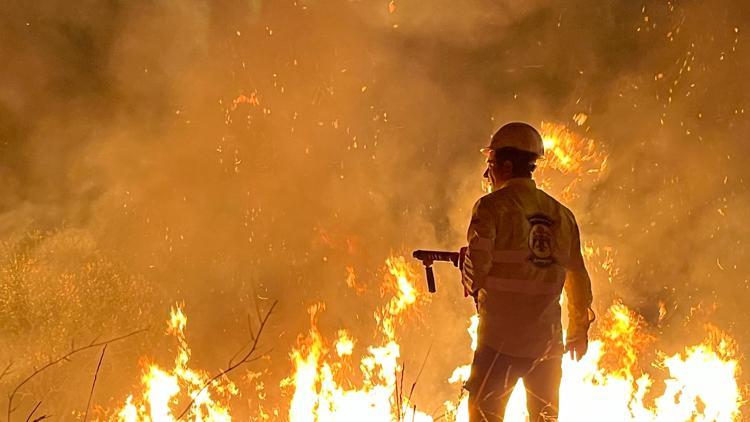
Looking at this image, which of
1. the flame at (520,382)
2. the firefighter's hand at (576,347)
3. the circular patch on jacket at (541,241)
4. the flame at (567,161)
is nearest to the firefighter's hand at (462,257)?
the circular patch on jacket at (541,241)

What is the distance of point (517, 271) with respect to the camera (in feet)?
11.6

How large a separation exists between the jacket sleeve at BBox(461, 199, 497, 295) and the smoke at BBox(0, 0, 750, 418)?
5.02 m

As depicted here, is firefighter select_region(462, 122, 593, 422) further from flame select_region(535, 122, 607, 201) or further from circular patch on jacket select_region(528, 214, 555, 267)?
flame select_region(535, 122, 607, 201)

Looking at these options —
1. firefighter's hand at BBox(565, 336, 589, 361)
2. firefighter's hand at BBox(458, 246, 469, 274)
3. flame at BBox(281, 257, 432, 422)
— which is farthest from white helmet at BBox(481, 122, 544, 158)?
flame at BBox(281, 257, 432, 422)

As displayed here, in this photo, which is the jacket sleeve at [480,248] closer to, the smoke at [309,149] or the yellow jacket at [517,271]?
the yellow jacket at [517,271]

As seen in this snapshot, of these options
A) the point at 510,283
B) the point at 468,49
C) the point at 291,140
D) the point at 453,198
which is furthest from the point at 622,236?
the point at 510,283

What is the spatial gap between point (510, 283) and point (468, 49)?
21.4 ft

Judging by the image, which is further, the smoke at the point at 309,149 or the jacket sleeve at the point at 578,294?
the smoke at the point at 309,149

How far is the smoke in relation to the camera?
28.2 feet

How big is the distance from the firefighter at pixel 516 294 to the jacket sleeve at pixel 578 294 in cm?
14

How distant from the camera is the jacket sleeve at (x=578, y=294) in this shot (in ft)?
12.6

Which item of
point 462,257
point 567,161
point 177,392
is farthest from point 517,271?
point 177,392

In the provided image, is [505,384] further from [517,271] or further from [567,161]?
[567,161]

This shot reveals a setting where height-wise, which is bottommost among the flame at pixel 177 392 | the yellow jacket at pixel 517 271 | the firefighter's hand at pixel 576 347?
the firefighter's hand at pixel 576 347
